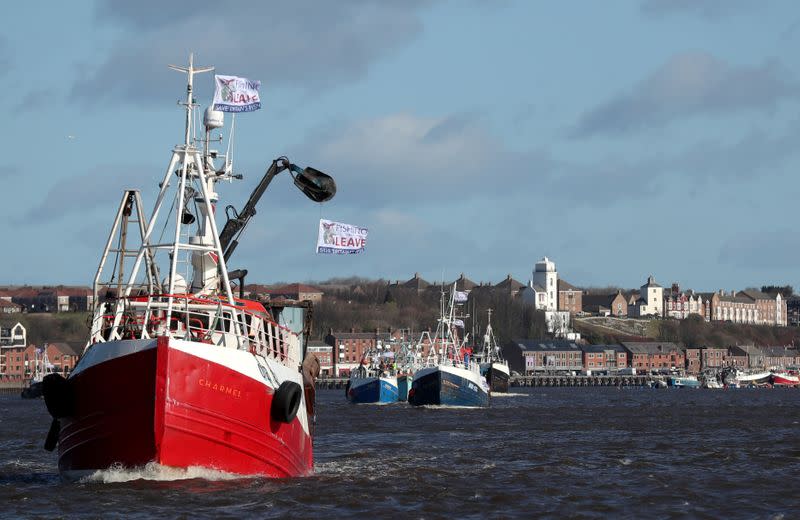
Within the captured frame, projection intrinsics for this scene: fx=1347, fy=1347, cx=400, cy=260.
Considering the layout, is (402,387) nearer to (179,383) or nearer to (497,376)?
(497,376)

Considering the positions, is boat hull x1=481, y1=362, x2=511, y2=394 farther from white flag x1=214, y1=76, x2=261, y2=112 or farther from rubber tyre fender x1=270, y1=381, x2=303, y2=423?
rubber tyre fender x1=270, y1=381, x2=303, y2=423

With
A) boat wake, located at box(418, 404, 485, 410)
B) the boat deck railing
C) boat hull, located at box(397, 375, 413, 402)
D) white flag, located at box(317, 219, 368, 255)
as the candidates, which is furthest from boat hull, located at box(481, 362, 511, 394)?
the boat deck railing

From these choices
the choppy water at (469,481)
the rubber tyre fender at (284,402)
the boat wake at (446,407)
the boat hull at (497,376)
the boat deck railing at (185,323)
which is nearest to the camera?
the choppy water at (469,481)

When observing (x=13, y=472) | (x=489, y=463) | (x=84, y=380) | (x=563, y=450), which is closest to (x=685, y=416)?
(x=563, y=450)

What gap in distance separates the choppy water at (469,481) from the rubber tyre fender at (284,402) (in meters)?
1.70

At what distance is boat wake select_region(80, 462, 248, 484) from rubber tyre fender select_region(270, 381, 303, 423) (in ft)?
6.64

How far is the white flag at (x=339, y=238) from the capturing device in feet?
155

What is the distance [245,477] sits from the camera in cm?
3366

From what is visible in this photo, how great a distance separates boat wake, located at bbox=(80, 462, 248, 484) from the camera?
31.6 m

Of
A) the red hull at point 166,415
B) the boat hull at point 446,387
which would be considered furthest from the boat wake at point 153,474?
the boat hull at point 446,387

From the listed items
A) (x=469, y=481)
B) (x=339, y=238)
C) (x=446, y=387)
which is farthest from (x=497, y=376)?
(x=469, y=481)

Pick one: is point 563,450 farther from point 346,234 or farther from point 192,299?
point 192,299

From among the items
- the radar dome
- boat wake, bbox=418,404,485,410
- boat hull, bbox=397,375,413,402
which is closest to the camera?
the radar dome

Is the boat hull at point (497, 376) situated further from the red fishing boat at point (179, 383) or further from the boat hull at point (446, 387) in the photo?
the red fishing boat at point (179, 383)
